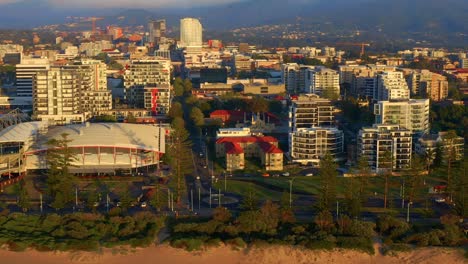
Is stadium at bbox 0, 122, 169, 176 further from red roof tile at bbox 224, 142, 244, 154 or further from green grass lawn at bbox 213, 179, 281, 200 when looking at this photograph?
green grass lawn at bbox 213, 179, 281, 200

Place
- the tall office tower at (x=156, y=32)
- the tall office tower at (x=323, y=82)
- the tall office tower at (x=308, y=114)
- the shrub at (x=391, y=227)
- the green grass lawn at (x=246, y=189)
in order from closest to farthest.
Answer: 1. the shrub at (x=391, y=227)
2. the green grass lawn at (x=246, y=189)
3. the tall office tower at (x=308, y=114)
4. the tall office tower at (x=323, y=82)
5. the tall office tower at (x=156, y=32)

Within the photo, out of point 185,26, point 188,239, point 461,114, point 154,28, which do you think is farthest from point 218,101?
point 154,28

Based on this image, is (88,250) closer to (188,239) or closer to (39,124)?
(188,239)

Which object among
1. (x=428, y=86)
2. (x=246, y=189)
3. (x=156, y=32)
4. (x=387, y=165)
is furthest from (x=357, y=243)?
(x=156, y=32)

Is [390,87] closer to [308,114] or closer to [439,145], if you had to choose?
[308,114]

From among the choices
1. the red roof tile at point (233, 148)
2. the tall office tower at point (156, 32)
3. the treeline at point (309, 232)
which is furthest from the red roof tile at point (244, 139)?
the tall office tower at point (156, 32)

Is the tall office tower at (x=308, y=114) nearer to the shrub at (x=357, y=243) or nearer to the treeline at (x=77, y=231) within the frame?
the treeline at (x=77, y=231)
